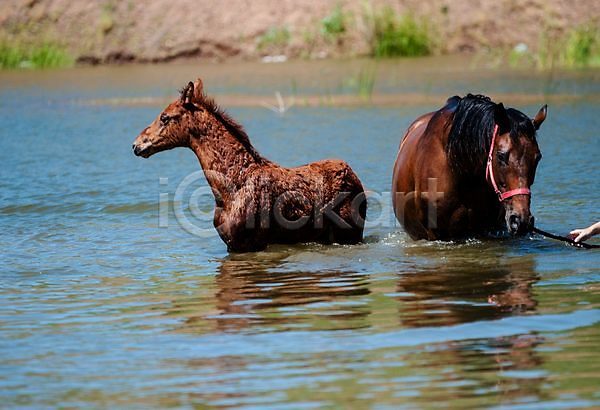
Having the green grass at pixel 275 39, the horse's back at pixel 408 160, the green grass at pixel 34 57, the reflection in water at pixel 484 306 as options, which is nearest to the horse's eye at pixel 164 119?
the horse's back at pixel 408 160

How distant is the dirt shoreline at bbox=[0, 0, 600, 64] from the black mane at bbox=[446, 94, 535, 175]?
17.3 meters

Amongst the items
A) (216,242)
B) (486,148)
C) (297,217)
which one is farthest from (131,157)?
(486,148)

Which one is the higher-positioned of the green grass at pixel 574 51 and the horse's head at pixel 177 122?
the green grass at pixel 574 51

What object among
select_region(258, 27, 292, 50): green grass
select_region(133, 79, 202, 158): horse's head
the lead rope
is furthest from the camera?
select_region(258, 27, 292, 50): green grass

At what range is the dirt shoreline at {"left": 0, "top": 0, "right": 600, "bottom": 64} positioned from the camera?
88.9 feet

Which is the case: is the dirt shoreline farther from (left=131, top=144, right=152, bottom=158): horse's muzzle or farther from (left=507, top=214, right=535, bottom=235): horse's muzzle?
(left=507, top=214, right=535, bottom=235): horse's muzzle

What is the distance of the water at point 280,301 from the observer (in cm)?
643

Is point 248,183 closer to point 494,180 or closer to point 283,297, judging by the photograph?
point 283,297

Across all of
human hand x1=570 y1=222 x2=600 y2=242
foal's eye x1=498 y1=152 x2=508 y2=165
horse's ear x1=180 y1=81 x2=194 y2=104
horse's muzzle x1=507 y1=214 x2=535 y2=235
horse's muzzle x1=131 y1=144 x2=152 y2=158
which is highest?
horse's ear x1=180 y1=81 x2=194 y2=104

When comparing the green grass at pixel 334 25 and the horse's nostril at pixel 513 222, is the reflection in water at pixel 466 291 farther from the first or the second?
A: the green grass at pixel 334 25

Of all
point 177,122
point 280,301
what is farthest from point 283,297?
point 177,122

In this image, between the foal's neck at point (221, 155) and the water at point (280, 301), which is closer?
the water at point (280, 301)

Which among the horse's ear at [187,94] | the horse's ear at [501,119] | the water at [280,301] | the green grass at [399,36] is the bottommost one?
the water at [280,301]

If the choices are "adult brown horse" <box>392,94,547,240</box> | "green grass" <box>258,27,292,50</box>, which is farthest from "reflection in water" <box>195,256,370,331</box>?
"green grass" <box>258,27,292,50</box>
